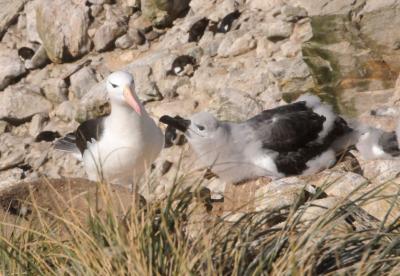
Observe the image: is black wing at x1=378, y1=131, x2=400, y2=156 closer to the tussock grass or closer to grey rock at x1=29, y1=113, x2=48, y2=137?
the tussock grass

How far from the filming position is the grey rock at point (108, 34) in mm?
12852

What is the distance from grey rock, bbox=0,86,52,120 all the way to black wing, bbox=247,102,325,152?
215 inches

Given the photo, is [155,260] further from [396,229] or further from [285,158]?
[285,158]

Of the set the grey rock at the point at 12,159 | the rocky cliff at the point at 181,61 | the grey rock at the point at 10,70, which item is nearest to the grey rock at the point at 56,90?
the rocky cliff at the point at 181,61

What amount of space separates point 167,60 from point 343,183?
6282 millimetres

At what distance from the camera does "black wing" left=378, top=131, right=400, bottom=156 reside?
7902 mm

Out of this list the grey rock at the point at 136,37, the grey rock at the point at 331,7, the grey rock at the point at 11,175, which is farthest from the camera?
the grey rock at the point at 136,37

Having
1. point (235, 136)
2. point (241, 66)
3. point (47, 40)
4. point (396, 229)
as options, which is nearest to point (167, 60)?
point (241, 66)

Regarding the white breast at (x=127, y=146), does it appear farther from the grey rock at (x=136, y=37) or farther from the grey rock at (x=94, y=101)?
the grey rock at (x=136, y=37)

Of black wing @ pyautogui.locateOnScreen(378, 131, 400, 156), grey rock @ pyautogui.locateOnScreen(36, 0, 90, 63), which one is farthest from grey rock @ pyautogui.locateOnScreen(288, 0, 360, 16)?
grey rock @ pyautogui.locateOnScreen(36, 0, 90, 63)

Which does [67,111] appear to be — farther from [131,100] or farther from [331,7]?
[131,100]

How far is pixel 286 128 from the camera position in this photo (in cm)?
792

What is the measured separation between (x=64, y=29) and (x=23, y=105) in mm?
1173

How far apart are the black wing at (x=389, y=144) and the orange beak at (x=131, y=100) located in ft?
7.27
